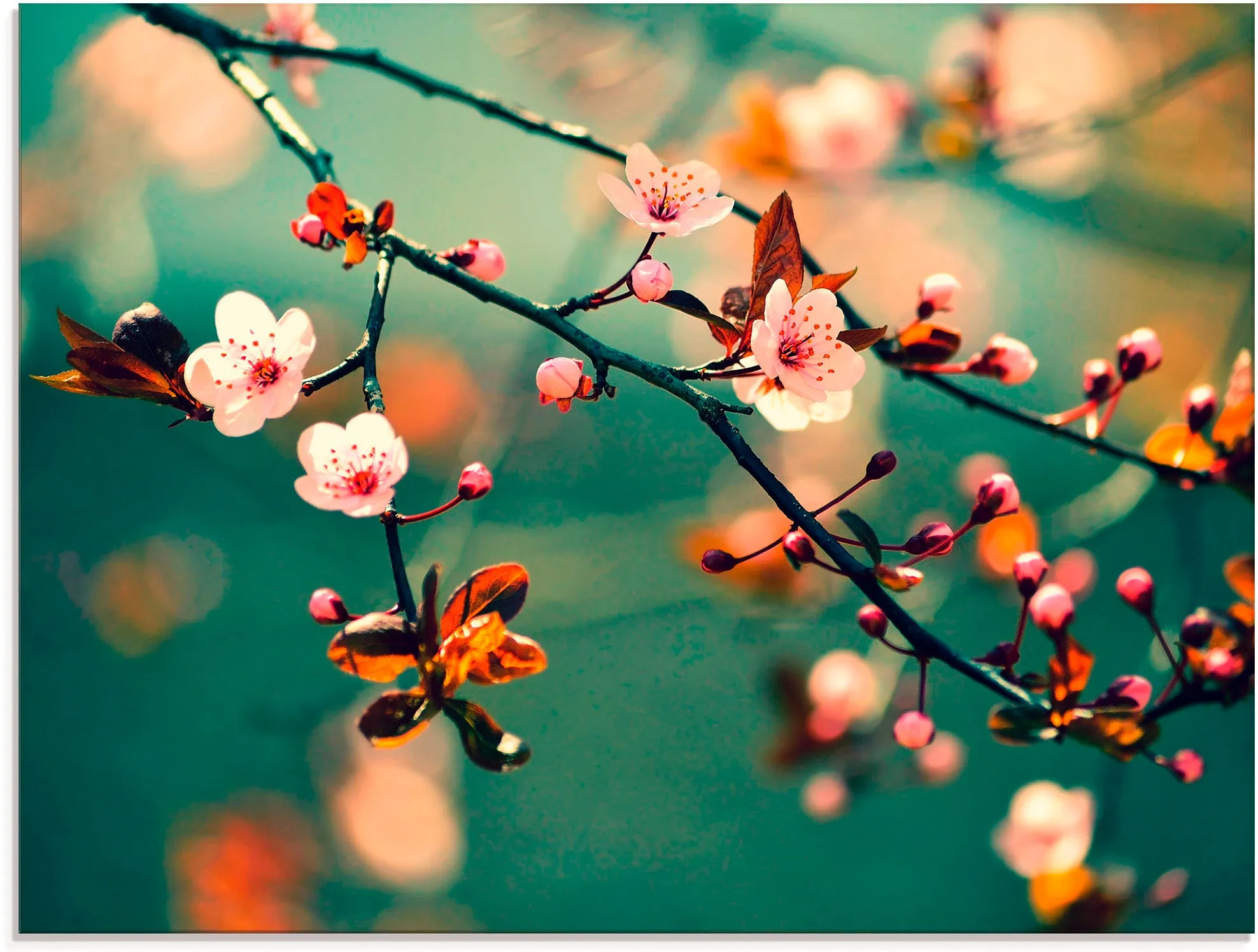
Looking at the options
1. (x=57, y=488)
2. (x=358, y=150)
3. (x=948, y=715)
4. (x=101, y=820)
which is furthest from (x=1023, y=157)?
(x=101, y=820)

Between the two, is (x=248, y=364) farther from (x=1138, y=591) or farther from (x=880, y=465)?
(x=1138, y=591)

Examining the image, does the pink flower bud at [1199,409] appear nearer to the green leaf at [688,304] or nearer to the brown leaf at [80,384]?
the green leaf at [688,304]

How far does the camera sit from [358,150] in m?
0.99

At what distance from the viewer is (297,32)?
2.28 ft

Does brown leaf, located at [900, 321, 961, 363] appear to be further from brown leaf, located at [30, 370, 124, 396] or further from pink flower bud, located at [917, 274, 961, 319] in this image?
brown leaf, located at [30, 370, 124, 396]

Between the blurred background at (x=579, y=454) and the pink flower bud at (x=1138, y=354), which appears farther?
the blurred background at (x=579, y=454)

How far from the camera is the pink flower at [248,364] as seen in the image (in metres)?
0.37

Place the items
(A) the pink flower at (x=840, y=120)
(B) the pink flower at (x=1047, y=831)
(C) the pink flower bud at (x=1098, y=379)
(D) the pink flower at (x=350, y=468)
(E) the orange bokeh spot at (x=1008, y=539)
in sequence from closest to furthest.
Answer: (D) the pink flower at (x=350, y=468)
(C) the pink flower bud at (x=1098, y=379)
(E) the orange bokeh spot at (x=1008, y=539)
(B) the pink flower at (x=1047, y=831)
(A) the pink flower at (x=840, y=120)

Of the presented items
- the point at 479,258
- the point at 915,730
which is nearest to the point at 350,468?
the point at 479,258

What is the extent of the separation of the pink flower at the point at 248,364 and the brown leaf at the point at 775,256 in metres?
0.22

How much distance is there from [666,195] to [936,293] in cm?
22

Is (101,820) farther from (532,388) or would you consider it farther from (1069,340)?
(1069,340)

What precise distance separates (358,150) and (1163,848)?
147 cm

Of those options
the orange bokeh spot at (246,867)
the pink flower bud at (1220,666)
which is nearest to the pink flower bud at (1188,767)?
the pink flower bud at (1220,666)
